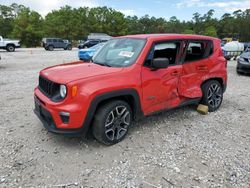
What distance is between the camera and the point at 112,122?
140 inches

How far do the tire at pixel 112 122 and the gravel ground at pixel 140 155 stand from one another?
15 centimetres

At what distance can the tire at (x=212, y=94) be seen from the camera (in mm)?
5020

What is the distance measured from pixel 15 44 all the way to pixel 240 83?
23.9m

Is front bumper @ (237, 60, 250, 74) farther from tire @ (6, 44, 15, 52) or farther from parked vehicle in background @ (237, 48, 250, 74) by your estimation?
tire @ (6, 44, 15, 52)

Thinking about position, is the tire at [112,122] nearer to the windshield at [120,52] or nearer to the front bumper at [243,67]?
the windshield at [120,52]

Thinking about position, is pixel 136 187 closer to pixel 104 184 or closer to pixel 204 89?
pixel 104 184

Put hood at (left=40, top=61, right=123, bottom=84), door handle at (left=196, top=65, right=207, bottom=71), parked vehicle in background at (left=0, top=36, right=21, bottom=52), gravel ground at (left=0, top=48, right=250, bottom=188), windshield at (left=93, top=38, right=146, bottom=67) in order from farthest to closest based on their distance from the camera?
parked vehicle in background at (left=0, top=36, right=21, bottom=52)
door handle at (left=196, top=65, right=207, bottom=71)
windshield at (left=93, top=38, right=146, bottom=67)
hood at (left=40, top=61, right=123, bottom=84)
gravel ground at (left=0, top=48, right=250, bottom=188)

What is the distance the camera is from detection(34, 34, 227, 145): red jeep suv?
320 centimetres

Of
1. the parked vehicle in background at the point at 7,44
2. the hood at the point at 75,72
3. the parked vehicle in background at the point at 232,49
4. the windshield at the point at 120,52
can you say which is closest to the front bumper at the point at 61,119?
the hood at the point at 75,72

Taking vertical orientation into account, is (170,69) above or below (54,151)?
above

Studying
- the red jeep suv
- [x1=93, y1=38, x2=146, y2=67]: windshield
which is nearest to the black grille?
the red jeep suv

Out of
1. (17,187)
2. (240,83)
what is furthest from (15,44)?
(17,187)

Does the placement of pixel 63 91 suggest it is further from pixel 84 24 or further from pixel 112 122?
pixel 84 24

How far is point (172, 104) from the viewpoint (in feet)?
14.2
